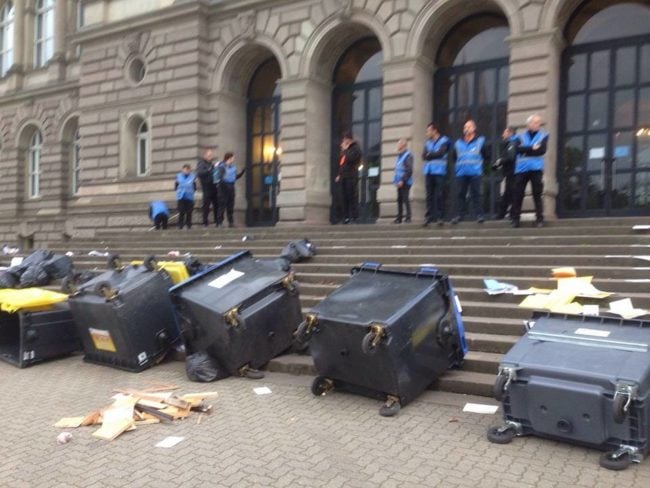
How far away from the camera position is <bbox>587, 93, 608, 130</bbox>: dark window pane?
1384cm

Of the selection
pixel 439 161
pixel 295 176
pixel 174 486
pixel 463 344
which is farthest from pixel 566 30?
pixel 174 486

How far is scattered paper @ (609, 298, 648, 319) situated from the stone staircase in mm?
227

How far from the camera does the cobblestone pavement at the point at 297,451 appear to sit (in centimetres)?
386

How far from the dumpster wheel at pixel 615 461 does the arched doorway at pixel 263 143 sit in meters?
15.0

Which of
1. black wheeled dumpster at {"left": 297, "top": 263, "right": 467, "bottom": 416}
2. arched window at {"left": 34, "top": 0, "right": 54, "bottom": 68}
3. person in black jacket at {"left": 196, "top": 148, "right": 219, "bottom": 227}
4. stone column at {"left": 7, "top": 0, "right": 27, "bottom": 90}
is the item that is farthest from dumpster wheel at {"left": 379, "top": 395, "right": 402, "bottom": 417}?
stone column at {"left": 7, "top": 0, "right": 27, "bottom": 90}

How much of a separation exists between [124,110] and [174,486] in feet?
59.5

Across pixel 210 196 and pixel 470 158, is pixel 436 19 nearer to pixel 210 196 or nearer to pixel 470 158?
pixel 470 158

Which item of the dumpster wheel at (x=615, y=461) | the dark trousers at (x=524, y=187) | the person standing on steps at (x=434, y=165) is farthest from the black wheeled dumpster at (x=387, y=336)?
the person standing on steps at (x=434, y=165)

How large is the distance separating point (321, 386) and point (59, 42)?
79.3ft

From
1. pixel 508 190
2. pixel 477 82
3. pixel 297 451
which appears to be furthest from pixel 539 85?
pixel 297 451

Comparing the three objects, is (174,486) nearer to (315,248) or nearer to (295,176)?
(315,248)

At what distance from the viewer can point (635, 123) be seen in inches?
527

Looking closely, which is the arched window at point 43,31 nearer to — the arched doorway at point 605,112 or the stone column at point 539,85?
the stone column at point 539,85

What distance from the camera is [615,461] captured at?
3889 millimetres
